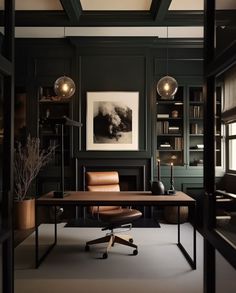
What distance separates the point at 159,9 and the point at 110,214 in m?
2.55

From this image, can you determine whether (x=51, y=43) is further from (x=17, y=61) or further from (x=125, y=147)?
(x=125, y=147)

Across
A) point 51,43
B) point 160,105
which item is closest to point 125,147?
point 160,105

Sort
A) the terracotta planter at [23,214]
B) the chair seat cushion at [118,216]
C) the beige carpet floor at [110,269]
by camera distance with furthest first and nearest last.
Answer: the terracotta planter at [23,214] → the chair seat cushion at [118,216] → the beige carpet floor at [110,269]

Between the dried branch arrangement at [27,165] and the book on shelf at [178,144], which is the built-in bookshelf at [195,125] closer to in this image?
the book on shelf at [178,144]

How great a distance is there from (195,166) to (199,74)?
5.34 ft

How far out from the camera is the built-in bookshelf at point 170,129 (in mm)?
5766

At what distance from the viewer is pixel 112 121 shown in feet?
18.4

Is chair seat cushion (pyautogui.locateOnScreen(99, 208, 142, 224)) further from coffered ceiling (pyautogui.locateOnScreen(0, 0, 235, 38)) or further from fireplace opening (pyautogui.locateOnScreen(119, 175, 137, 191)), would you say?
coffered ceiling (pyautogui.locateOnScreen(0, 0, 235, 38))

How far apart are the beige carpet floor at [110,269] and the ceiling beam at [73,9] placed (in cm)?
294

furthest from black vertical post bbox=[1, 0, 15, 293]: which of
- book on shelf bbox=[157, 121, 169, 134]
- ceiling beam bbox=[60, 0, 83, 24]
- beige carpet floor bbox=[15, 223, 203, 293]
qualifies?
book on shelf bbox=[157, 121, 169, 134]

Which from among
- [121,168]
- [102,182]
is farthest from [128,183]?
[102,182]

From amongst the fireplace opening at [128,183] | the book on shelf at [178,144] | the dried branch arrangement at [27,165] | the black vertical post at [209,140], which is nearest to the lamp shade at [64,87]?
the dried branch arrangement at [27,165]

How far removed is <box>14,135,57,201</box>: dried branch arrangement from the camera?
200 inches

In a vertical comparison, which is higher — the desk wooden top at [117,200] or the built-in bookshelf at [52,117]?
the built-in bookshelf at [52,117]
